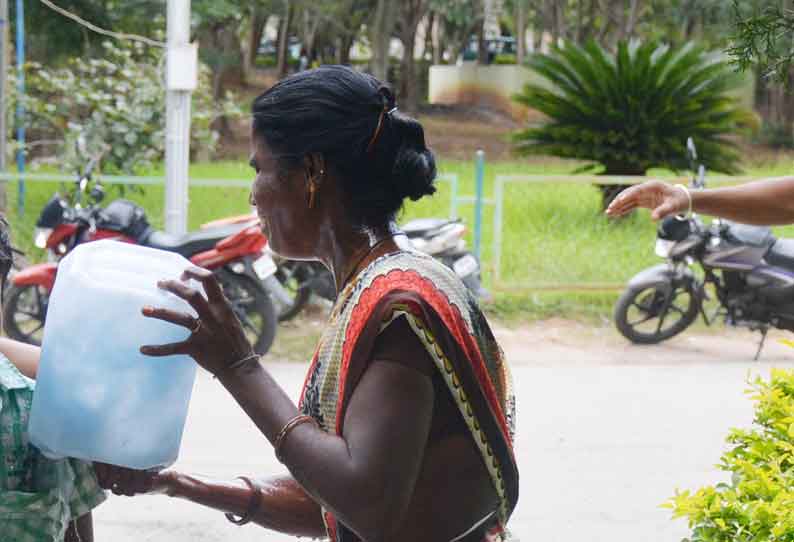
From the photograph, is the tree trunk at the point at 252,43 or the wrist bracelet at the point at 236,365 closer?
the wrist bracelet at the point at 236,365

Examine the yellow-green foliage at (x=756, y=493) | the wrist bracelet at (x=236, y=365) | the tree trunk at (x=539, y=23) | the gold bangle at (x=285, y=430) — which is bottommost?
the yellow-green foliage at (x=756, y=493)

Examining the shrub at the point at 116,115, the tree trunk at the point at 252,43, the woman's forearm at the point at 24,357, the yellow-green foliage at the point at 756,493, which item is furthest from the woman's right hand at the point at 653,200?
the tree trunk at the point at 252,43

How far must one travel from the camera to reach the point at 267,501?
1.93m

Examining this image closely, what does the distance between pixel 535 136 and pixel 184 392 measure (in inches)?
449

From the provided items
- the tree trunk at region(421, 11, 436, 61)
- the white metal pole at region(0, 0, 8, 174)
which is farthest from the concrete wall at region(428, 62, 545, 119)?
the white metal pole at region(0, 0, 8, 174)

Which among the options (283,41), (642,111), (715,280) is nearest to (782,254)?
(715,280)

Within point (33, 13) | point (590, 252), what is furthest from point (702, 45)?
point (33, 13)

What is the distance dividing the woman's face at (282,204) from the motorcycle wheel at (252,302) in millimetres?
5545

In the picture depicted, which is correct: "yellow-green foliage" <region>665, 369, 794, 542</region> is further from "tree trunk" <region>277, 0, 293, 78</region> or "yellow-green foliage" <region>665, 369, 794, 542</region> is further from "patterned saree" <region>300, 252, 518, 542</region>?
"tree trunk" <region>277, 0, 293, 78</region>

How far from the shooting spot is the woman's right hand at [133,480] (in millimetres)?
1862

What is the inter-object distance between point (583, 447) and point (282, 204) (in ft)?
14.7

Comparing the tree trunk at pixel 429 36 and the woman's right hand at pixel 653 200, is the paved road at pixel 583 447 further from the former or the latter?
the tree trunk at pixel 429 36

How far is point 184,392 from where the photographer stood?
1.80 meters

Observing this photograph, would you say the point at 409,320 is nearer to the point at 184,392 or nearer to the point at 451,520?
the point at 451,520
